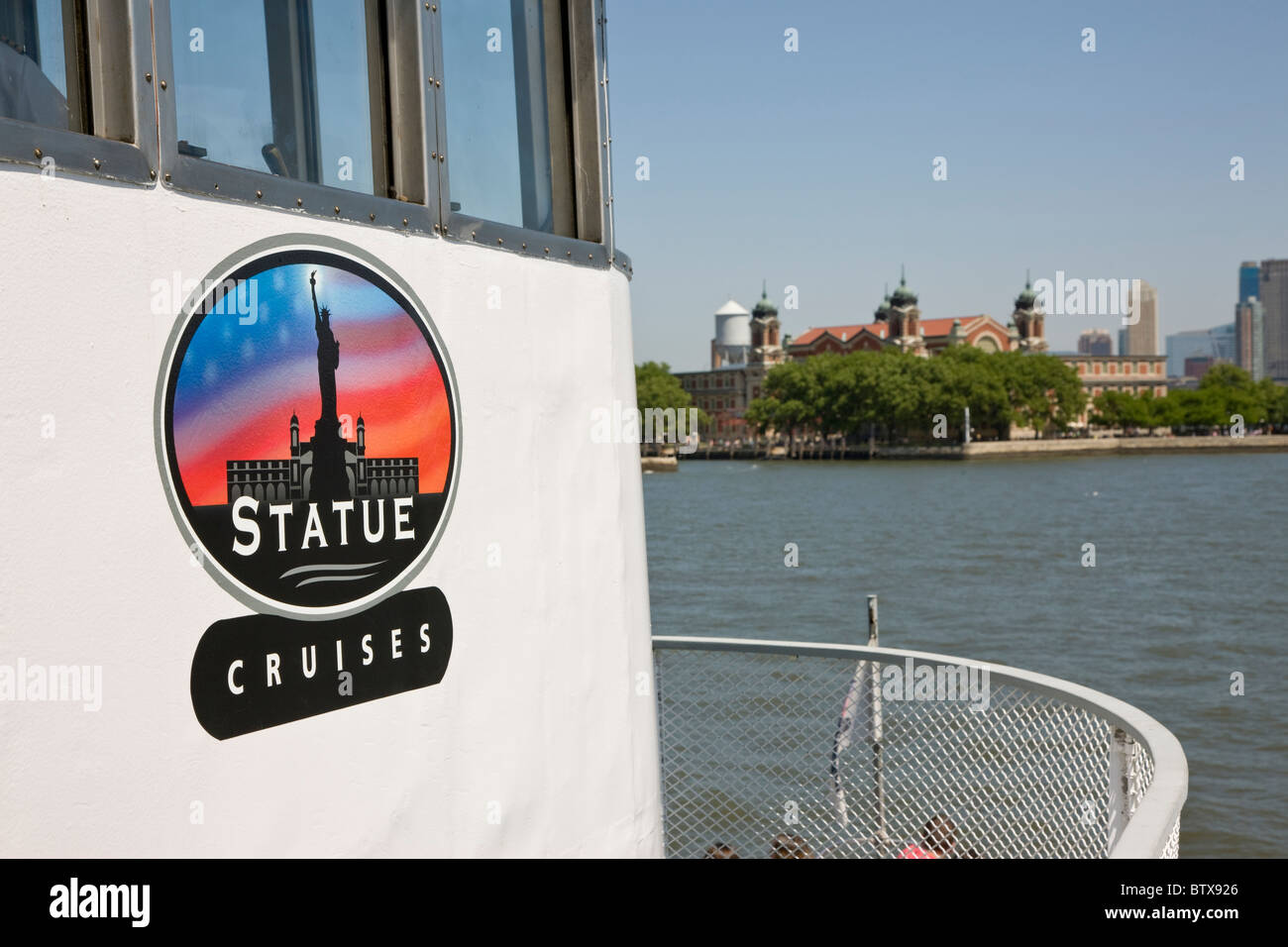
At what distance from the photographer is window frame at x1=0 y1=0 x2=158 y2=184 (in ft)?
8.30

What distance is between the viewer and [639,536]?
454 centimetres

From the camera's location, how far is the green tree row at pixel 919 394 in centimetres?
12406

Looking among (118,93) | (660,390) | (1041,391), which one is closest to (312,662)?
(118,93)

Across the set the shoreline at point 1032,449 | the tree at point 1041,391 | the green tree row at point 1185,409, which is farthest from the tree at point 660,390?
the green tree row at point 1185,409

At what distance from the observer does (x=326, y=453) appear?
9.98 ft

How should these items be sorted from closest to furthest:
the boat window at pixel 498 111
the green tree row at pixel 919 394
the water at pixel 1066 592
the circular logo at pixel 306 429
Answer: the circular logo at pixel 306 429 → the boat window at pixel 498 111 → the water at pixel 1066 592 → the green tree row at pixel 919 394

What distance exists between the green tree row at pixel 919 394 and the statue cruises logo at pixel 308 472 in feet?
397

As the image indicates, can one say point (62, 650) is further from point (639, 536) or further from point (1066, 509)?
point (1066, 509)

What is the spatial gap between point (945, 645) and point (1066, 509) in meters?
37.8

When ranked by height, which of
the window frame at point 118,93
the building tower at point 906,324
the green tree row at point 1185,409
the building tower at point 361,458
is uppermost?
the building tower at point 906,324

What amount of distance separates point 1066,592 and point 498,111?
3002cm

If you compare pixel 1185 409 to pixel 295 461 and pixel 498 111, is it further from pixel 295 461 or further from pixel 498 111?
pixel 295 461

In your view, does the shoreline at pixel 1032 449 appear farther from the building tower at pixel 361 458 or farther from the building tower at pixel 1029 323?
the building tower at pixel 361 458
